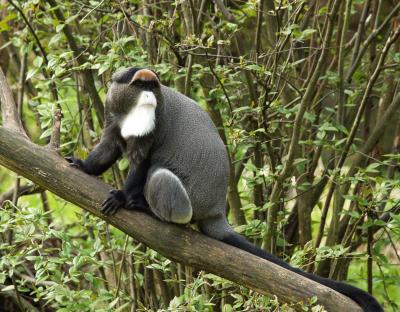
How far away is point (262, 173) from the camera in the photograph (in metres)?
4.41

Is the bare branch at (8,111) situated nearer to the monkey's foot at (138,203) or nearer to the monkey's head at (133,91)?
the monkey's head at (133,91)

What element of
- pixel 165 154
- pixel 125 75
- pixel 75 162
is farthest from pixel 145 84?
pixel 75 162

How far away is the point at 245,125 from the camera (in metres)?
5.23

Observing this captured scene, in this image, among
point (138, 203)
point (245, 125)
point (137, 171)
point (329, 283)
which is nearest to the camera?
point (329, 283)

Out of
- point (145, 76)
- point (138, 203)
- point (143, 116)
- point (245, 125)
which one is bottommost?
point (245, 125)

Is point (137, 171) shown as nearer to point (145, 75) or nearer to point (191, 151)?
point (191, 151)

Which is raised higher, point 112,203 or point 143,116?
point 143,116

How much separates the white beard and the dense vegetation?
0.41m

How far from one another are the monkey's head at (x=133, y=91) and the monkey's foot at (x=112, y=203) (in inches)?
23.1

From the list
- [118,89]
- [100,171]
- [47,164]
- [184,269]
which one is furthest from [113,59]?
[184,269]

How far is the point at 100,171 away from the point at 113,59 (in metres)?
0.73

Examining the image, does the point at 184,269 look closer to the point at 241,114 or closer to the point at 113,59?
the point at 241,114

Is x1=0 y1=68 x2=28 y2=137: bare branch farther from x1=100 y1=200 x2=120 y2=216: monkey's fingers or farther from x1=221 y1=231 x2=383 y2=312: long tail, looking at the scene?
x1=221 y1=231 x2=383 y2=312: long tail

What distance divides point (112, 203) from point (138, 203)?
26 centimetres
